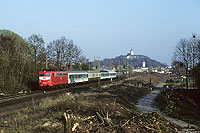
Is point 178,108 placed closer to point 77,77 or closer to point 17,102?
point 17,102

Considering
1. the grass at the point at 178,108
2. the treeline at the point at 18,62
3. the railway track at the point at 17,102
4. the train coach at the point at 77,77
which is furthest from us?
the train coach at the point at 77,77

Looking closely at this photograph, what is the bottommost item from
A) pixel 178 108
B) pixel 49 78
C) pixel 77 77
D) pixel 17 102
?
pixel 17 102

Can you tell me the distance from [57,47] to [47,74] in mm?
25485

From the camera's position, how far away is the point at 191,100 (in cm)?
3272

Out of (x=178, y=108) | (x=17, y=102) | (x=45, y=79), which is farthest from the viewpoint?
(x=45, y=79)

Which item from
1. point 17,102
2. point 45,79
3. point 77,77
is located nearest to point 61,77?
point 45,79

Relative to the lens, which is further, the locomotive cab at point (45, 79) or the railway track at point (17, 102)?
the locomotive cab at point (45, 79)

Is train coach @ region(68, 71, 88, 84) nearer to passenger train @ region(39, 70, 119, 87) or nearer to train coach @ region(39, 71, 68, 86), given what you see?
passenger train @ region(39, 70, 119, 87)

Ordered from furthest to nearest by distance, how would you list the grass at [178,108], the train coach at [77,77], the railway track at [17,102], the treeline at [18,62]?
the train coach at [77,77]
the treeline at [18,62]
the railway track at [17,102]
the grass at [178,108]

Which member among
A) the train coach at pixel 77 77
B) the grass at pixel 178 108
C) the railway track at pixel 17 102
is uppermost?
the train coach at pixel 77 77

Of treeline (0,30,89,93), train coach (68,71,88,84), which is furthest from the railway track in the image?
train coach (68,71,88,84)

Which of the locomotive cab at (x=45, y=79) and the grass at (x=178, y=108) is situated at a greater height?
the locomotive cab at (x=45, y=79)

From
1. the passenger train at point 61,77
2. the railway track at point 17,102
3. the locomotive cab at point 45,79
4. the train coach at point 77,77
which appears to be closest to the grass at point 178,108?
the railway track at point 17,102

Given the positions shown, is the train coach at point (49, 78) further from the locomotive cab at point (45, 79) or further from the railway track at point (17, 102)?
the railway track at point (17, 102)
